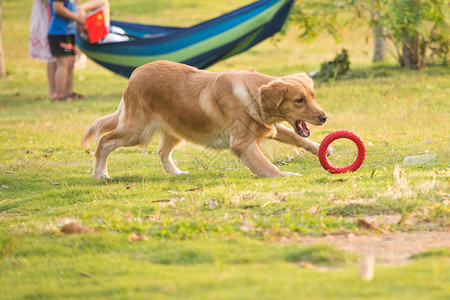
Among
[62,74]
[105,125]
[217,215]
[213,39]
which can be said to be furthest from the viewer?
[62,74]

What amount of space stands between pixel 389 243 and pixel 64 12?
10387 mm

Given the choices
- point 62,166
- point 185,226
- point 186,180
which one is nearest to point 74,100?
point 62,166

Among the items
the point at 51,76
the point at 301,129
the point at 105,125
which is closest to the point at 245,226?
the point at 301,129

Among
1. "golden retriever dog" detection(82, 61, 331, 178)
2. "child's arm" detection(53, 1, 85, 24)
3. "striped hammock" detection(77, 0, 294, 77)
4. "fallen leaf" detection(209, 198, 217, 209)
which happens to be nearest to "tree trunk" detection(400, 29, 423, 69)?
"striped hammock" detection(77, 0, 294, 77)

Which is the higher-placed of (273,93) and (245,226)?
(273,93)

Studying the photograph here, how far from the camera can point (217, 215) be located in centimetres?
478

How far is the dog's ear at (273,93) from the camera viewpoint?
20.5 ft

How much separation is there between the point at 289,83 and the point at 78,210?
242 centimetres

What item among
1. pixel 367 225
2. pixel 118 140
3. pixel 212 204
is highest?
pixel 367 225

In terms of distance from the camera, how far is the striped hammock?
39.0 ft

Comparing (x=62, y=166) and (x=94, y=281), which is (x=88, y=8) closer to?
(x=62, y=166)

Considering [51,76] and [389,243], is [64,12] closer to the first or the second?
[51,76]

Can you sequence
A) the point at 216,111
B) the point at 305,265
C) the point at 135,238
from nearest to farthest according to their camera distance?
1. the point at 305,265
2. the point at 135,238
3. the point at 216,111

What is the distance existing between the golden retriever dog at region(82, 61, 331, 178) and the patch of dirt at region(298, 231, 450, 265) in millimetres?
2196
